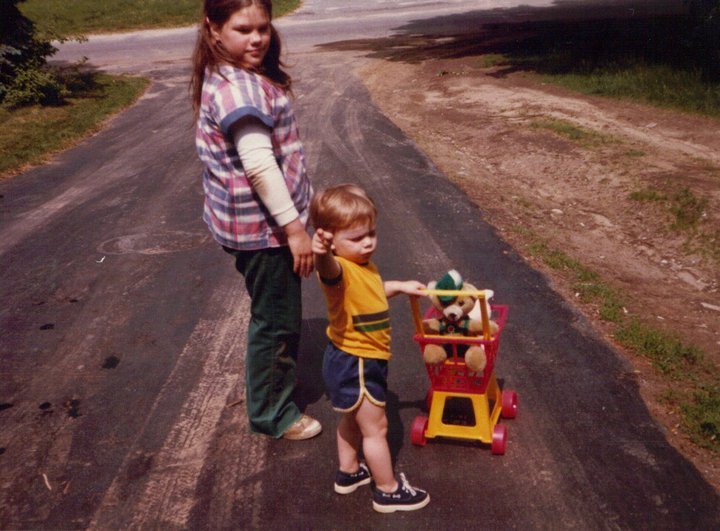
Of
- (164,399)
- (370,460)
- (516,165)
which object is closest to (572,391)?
(370,460)

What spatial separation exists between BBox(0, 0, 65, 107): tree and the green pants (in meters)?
11.9

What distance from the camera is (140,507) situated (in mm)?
3416

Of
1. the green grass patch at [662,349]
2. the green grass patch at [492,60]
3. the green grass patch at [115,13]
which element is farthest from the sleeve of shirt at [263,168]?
the green grass patch at [115,13]

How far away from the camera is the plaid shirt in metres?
3.10

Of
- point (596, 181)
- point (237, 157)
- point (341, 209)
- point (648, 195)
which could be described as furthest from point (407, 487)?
point (596, 181)

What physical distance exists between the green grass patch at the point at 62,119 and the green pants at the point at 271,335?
24.7 feet

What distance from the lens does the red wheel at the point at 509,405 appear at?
3939 millimetres

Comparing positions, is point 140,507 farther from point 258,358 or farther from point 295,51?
point 295,51

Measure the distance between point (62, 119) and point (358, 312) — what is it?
11.2 meters

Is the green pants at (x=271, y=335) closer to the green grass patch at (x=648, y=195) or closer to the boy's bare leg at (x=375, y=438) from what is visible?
the boy's bare leg at (x=375, y=438)

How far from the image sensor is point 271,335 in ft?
12.1

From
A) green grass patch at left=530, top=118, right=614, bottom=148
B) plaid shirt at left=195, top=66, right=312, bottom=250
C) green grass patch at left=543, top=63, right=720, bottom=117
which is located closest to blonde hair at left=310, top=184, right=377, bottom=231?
plaid shirt at left=195, top=66, right=312, bottom=250

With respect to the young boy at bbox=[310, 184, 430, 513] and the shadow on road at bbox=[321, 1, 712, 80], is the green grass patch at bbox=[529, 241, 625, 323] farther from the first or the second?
the shadow on road at bbox=[321, 1, 712, 80]

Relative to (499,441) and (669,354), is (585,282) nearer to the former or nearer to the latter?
(669,354)
